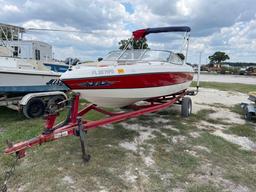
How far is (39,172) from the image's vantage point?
3.26m

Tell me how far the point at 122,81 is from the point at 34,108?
10.3 ft

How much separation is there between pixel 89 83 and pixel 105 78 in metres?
0.29

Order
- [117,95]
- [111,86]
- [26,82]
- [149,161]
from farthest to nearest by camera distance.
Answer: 1. [26,82]
2. [117,95]
3. [111,86]
4. [149,161]

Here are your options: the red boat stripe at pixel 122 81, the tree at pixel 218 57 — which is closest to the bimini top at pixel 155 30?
the red boat stripe at pixel 122 81

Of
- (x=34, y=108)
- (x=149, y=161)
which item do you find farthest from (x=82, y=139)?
(x=34, y=108)

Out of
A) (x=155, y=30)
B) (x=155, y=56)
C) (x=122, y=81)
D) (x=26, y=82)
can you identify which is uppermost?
(x=155, y=30)

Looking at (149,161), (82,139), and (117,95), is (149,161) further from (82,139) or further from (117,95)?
(117,95)

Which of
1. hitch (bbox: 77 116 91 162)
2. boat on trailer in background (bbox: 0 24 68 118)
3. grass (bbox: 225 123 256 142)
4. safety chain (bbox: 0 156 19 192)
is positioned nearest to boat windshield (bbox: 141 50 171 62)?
grass (bbox: 225 123 256 142)

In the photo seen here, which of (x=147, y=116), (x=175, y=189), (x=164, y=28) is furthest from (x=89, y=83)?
(x=164, y=28)

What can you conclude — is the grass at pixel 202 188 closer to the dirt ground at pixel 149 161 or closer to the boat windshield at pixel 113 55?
the dirt ground at pixel 149 161

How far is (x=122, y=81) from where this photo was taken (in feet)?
13.9

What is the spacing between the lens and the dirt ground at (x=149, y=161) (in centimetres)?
301

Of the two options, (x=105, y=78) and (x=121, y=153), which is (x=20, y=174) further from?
(x=105, y=78)

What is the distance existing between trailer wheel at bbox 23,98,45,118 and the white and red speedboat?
227 centimetres
